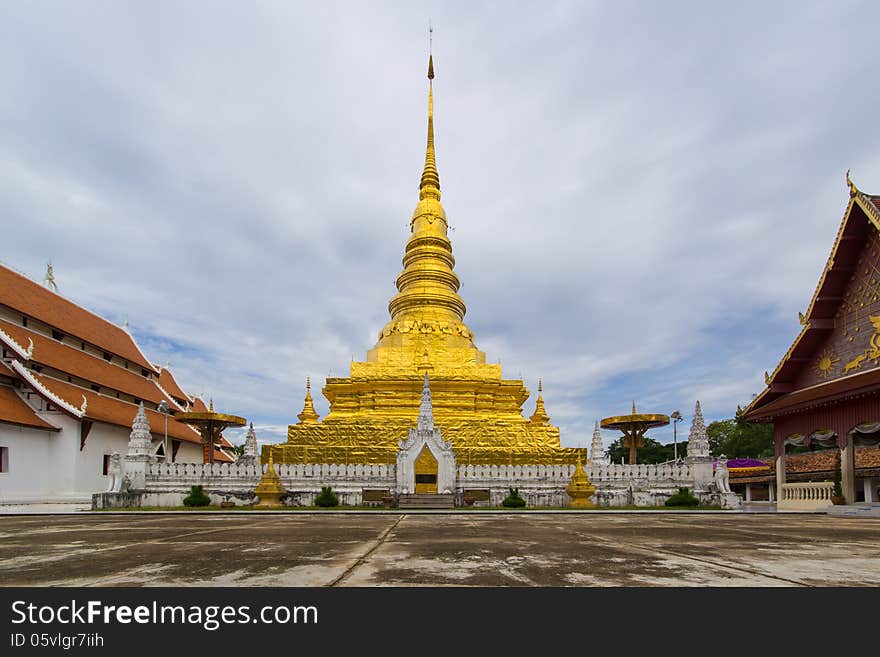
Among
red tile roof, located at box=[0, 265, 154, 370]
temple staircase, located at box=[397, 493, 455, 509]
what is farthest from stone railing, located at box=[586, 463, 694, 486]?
red tile roof, located at box=[0, 265, 154, 370]

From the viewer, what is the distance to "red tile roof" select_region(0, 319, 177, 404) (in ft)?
80.6

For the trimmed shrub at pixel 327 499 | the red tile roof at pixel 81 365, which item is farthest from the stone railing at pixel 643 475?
the red tile roof at pixel 81 365

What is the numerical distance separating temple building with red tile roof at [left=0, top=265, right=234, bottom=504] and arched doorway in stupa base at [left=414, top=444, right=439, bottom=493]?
10.1 m

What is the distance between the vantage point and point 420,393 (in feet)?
92.4

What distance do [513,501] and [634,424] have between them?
6473 mm

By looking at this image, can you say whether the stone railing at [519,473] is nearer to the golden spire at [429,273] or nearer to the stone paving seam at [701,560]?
the golden spire at [429,273]

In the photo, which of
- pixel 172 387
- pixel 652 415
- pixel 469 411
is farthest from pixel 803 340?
pixel 172 387

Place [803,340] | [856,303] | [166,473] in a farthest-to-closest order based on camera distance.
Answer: [166,473] → [803,340] → [856,303]

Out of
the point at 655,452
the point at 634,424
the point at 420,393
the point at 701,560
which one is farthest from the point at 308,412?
the point at 655,452

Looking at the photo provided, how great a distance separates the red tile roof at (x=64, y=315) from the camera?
1022 inches

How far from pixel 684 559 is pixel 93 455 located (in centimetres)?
2713

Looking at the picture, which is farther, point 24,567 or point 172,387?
point 172,387
